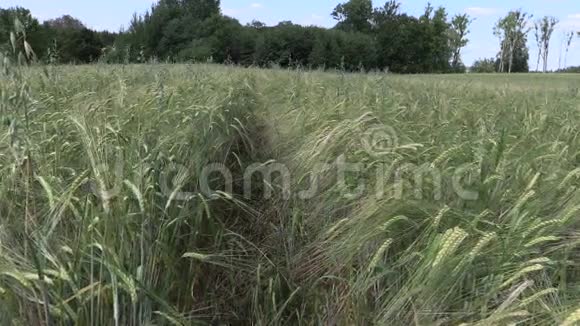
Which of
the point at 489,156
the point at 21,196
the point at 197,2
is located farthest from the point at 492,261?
the point at 197,2

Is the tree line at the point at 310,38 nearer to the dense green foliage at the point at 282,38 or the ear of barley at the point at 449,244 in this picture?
the dense green foliage at the point at 282,38

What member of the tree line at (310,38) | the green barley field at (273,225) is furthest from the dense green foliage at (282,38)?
the green barley field at (273,225)

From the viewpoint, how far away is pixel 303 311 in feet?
5.93

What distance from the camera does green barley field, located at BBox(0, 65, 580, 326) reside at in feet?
4.67

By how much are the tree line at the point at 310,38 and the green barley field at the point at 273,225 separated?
20.6m

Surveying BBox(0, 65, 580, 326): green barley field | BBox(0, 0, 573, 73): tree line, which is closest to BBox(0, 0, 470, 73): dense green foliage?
BBox(0, 0, 573, 73): tree line

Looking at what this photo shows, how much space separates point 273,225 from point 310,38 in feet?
144

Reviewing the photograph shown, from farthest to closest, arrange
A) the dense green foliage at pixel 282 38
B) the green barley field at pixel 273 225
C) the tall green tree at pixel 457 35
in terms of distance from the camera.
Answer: the tall green tree at pixel 457 35 → the dense green foliage at pixel 282 38 → the green barley field at pixel 273 225

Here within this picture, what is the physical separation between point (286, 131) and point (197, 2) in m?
56.9

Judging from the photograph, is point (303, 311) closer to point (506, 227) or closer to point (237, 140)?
point (506, 227)

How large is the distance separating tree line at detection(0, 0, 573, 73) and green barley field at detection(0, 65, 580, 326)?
20.6 m

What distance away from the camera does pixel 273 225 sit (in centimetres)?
226

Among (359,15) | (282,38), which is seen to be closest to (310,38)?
(282,38)

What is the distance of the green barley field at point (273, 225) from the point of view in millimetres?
1424
